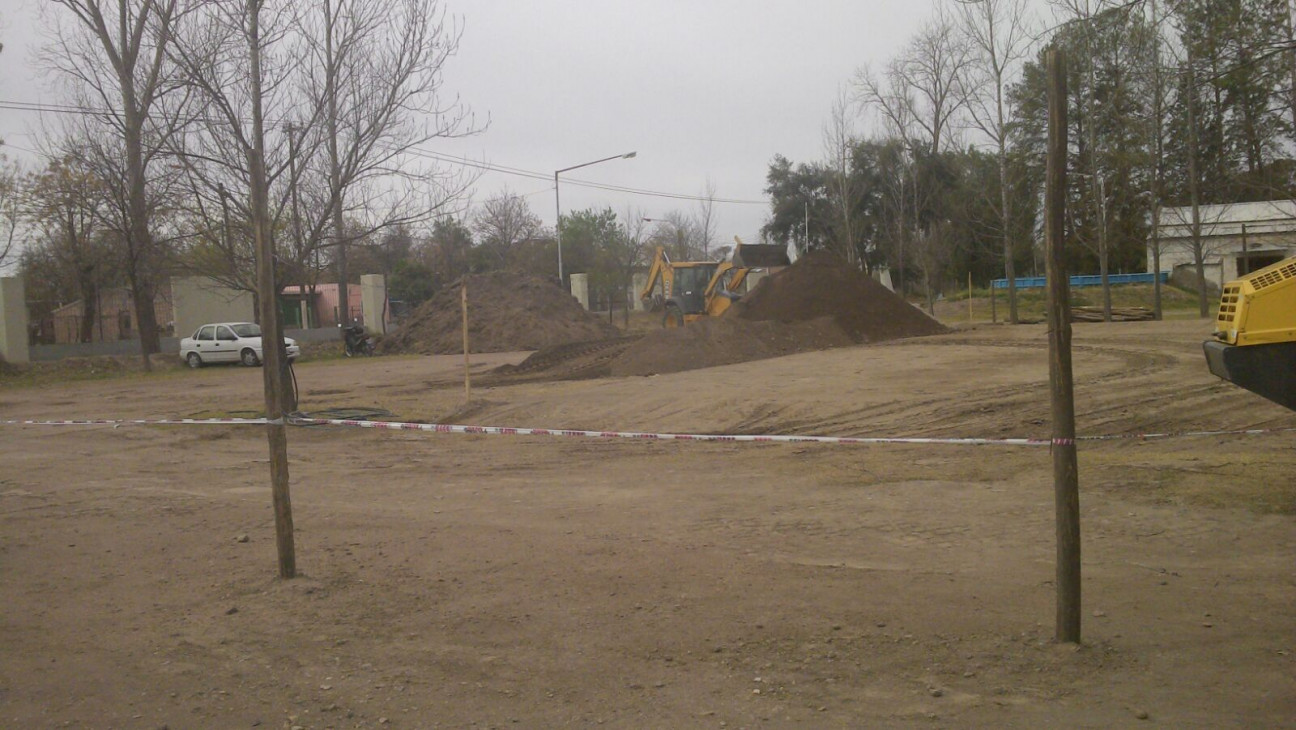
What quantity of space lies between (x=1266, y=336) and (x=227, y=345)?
3356 cm

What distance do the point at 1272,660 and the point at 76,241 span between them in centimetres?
4178

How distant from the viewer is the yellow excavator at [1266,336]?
24.0ft

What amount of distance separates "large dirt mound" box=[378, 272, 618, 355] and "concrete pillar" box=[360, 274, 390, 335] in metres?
5.15

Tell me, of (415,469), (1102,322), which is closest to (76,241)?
(415,469)

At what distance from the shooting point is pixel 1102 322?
1324 inches

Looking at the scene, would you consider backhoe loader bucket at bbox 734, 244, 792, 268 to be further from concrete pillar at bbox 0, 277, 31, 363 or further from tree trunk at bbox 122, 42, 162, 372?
concrete pillar at bbox 0, 277, 31, 363

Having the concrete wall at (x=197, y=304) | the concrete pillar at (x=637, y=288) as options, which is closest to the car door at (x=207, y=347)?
the concrete wall at (x=197, y=304)

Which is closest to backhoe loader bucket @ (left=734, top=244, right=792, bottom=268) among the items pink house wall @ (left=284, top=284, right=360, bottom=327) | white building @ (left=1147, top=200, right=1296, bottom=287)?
white building @ (left=1147, top=200, right=1296, bottom=287)

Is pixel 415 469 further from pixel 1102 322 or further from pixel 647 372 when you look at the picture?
pixel 1102 322

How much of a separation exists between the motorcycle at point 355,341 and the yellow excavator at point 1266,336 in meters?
35.9

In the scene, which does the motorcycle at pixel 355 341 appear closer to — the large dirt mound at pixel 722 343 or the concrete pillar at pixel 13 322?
the concrete pillar at pixel 13 322

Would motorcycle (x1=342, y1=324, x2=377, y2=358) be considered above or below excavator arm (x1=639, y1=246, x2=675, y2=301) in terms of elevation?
below

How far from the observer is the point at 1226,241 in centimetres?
4303

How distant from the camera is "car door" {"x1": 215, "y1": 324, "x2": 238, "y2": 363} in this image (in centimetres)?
3466
